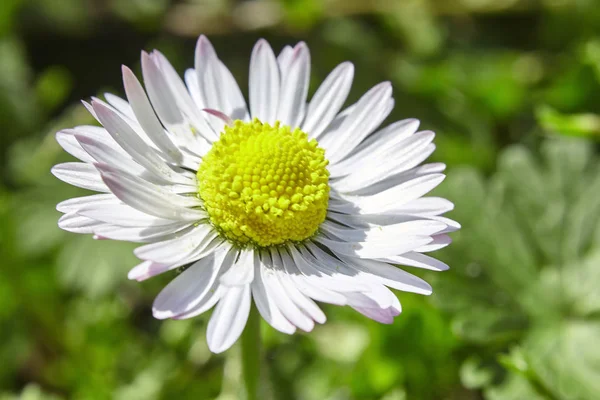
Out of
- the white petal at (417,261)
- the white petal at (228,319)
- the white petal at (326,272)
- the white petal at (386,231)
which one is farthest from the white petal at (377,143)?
the white petal at (228,319)

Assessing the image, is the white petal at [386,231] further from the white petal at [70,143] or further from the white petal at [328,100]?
the white petal at [70,143]

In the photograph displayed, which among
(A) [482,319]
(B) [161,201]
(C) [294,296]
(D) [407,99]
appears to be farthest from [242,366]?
(D) [407,99]

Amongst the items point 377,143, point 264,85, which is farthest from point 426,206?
point 264,85

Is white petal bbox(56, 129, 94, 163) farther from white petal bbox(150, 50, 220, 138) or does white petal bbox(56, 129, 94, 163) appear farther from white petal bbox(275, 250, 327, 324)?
white petal bbox(275, 250, 327, 324)

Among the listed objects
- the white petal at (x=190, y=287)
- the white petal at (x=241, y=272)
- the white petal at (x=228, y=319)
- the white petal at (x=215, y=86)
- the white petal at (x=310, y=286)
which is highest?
the white petal at (x=215, y=86)

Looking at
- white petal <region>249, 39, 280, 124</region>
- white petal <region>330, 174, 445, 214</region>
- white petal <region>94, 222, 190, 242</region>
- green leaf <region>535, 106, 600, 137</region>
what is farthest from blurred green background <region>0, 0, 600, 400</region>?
white petal <region>249, 39, 280, 124</region>

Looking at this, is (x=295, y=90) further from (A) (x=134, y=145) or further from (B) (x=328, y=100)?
(A) (x=134, y=145)

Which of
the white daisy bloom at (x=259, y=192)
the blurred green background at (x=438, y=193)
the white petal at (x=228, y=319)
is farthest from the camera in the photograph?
the blurred green background at (x=438, y=193)
